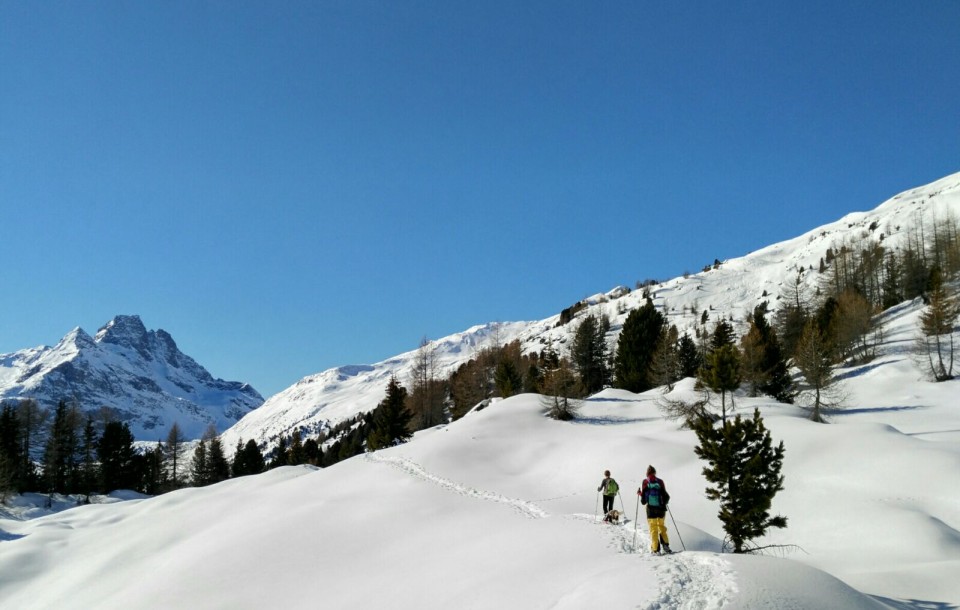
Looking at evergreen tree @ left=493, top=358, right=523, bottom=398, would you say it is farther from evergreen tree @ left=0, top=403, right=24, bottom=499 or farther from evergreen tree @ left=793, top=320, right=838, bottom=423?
evergreen tree @ left=0, top=403, right=24, bottom=499

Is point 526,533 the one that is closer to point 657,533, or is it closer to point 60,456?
point 657,533

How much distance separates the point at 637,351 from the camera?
7112cm

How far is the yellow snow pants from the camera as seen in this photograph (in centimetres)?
1434

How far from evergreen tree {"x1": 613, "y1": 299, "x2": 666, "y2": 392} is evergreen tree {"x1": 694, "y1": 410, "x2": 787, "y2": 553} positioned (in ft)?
176

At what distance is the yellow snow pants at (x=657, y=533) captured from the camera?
14.3 metres

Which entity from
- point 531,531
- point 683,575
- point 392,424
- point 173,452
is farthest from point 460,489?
point 173,452

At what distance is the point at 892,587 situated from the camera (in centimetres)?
1373

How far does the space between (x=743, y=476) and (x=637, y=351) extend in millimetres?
56377

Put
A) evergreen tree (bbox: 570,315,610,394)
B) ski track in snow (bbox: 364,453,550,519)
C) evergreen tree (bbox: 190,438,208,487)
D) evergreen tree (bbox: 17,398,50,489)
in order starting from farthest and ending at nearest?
evergreen tree (bbox: 570,315,610,394), evergreen tree (bbox: 190,438,208,487), evergreen tree (bbox: 17,398,50,489), ski track in snow (bbox: 364,453,550,519)

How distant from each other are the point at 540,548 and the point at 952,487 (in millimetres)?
19957

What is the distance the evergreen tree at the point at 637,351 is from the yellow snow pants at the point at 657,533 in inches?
2201

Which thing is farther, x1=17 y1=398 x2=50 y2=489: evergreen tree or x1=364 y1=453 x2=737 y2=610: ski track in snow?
x1=17 y1=398 x2=50 y2=489: evergreen tree

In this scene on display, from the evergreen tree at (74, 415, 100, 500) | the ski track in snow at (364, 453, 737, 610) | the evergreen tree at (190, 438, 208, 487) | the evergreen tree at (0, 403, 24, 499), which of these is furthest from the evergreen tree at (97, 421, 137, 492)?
the ski track in snow at (364, 453, 737, 610)

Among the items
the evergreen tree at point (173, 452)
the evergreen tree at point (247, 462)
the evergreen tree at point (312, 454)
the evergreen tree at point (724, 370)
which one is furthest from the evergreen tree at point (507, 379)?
the evergreen tree at point (173, 452)
